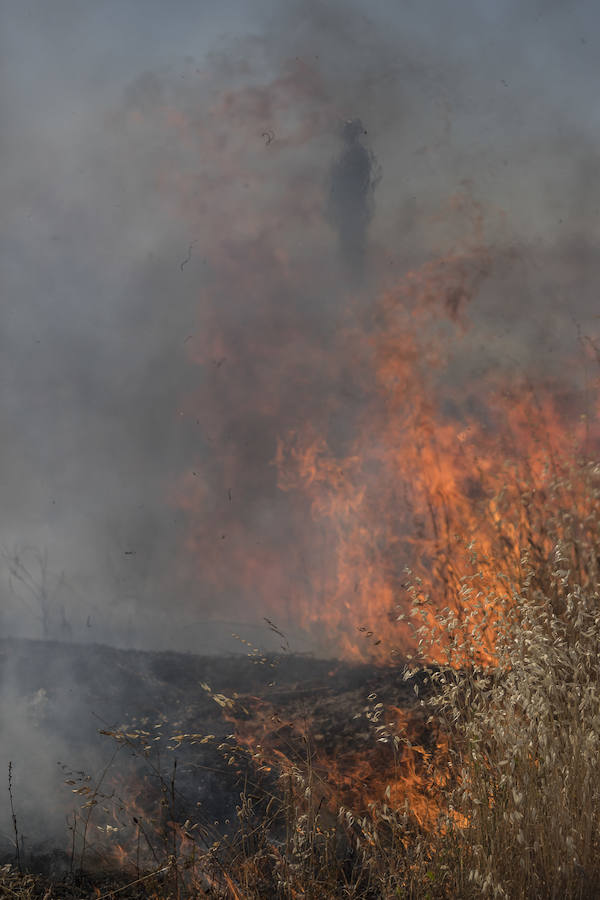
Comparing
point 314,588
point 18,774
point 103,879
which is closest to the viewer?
point 103,879

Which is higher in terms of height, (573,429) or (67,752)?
(573,429)

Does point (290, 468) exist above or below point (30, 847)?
above

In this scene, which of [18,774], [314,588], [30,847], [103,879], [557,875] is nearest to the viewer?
[557,875]

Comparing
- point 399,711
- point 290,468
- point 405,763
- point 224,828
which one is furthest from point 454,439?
point 224,828

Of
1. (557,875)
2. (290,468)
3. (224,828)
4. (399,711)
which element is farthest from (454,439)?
(557,875)

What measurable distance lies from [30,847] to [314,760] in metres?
1.84

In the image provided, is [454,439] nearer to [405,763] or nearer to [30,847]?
[405,763]

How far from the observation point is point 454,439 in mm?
7078

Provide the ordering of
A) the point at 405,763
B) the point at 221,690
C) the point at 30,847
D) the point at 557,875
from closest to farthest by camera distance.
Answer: the point at 557,875, the point at 30,847, the point at 405,763, the point at 221,690

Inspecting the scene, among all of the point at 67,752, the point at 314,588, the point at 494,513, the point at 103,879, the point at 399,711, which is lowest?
the point at 103,879

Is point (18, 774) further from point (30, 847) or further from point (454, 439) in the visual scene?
point (454, 439)

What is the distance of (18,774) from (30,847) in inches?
33.5

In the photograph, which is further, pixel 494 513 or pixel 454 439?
pixel 454 439

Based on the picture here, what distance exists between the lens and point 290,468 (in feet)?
25.2
